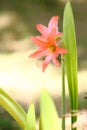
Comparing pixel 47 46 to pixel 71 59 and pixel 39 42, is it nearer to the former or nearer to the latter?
pixel 39 42

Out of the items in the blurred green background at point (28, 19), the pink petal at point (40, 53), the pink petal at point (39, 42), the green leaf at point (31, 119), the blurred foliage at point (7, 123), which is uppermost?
the blurred green background at point (28, 19)

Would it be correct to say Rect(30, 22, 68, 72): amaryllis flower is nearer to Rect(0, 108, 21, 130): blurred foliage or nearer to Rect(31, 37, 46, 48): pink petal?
Rect(31, 37, 46, 48): pink petal

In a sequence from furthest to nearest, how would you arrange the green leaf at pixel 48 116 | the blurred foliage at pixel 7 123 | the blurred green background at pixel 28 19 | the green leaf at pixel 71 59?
the blurred green background at pixel 28 19 < the blurred foliage at pixel 7 123 < the green leaf at pixel 71 59 < the green leaf at pixel 48 116

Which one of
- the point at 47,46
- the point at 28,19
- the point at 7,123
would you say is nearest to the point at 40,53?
the point at 47,46

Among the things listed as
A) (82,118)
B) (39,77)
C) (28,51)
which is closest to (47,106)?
(82,118)

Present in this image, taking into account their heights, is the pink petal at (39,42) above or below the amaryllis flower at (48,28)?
below

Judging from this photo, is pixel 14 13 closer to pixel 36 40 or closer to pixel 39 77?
pixel 39 77

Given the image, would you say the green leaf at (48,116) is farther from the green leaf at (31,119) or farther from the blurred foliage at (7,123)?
the blurred foliage at (7,123)

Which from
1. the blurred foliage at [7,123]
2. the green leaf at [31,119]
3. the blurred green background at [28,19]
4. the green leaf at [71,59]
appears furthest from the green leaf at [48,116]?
the blurred green background at [28,19]
